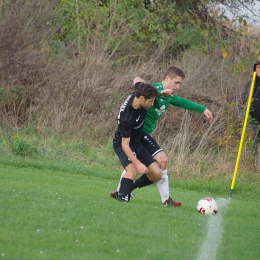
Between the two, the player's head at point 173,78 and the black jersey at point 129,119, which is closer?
the black jersey at point 129,119

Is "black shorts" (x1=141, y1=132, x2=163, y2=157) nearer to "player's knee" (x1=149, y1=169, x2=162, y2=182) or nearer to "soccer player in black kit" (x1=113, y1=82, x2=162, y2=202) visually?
"soccer player in black kit" (x1=113, y1=82, x2=162, y2=202)

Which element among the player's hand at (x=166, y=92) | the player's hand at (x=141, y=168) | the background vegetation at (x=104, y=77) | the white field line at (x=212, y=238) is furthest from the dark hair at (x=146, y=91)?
the background vegetation at (x=104, y=77)

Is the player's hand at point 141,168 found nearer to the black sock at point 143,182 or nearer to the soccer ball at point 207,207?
the black sock at point 143,182

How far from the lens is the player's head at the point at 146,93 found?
826 cm

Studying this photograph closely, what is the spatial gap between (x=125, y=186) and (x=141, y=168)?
1.92 feet

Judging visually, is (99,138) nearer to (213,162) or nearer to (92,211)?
(213,162)

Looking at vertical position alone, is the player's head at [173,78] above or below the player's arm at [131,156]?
above

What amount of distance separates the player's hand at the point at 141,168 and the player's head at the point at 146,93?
80 centimetres

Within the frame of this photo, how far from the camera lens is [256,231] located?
25.5ft

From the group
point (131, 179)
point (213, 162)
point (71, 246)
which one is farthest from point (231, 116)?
point (71, 246)

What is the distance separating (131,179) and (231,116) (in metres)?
6.90

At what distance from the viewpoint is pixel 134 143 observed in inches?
354

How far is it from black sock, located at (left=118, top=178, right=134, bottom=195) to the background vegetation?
14.1ft

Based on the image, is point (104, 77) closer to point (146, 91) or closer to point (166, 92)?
point (166, 92)
